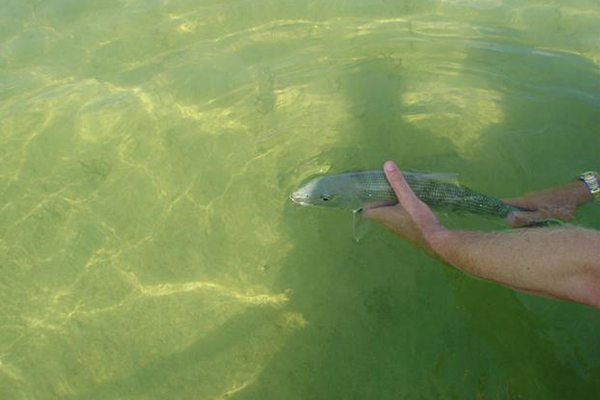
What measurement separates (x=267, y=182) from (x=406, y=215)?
2.00 metres

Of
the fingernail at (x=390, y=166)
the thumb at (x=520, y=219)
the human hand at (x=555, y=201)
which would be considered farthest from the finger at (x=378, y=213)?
the human hand at (x=555, y=201)

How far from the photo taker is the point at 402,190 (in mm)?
4348

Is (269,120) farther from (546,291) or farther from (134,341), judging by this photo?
(546,291)

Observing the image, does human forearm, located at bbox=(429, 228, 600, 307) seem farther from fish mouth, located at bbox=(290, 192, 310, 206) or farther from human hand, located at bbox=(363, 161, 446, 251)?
fish mouth, located at bbox=(290, 192, 310, 206)

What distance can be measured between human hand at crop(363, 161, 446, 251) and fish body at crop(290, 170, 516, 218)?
0.10 m

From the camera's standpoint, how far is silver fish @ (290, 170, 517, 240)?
4492mm

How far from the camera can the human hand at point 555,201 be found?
483cm

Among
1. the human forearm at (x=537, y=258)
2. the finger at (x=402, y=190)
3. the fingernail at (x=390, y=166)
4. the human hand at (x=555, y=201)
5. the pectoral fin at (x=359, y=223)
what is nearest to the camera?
the human forearm at (x=537, y=258)

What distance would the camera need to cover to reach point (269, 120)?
653 cm

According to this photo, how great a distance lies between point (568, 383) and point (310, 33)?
6657 mm

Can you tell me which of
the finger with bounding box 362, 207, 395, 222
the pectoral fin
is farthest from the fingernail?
the pectoral fin

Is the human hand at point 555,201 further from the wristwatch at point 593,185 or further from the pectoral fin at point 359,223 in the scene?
the pectoral fin at point 359,223

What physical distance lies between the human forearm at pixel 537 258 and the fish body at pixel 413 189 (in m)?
0.65

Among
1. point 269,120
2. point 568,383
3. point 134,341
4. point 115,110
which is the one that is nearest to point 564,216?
point 568,383
